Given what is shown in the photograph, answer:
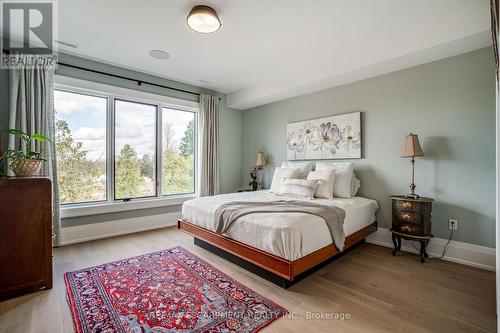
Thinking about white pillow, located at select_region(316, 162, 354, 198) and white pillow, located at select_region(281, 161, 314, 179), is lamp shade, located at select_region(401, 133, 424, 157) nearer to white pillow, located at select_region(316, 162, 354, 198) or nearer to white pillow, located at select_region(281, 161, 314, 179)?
white pillow, located at select_region(316, 162, 354, 198)

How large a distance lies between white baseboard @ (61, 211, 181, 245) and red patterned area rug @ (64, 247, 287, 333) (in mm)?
1184

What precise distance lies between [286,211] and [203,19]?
6.93ft

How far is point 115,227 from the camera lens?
371 cm

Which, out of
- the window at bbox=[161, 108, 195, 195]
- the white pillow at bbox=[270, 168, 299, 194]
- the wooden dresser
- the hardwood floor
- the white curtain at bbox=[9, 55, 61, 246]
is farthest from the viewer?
the window at bbox=[161, 108, 195, 195]

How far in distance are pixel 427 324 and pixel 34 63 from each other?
4934 mm

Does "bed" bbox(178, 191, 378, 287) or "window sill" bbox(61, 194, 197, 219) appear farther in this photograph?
"window sill" bbox(61, 194, 197, 219)

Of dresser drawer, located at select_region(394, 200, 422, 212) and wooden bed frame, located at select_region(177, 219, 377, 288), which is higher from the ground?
dresser drawer, located at select_region(394, 200, 422, 212)

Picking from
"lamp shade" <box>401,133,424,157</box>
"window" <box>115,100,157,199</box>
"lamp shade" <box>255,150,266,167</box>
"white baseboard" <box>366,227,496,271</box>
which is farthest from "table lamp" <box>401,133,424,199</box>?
"window" <box>115,100,157,199</box>

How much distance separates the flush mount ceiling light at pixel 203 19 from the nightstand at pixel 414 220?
2.89 metres

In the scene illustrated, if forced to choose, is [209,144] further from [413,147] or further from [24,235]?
[413,147]

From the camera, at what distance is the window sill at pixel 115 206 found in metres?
3.34

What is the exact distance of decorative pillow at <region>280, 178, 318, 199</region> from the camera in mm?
3271

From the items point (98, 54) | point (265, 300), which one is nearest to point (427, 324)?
point (265, 300)

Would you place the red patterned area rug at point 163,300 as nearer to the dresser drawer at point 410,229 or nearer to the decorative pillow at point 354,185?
Answer: the dresser drawer at point 410,229
